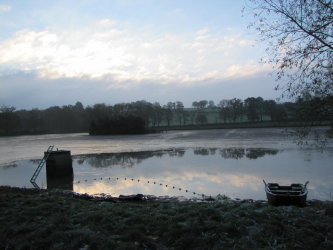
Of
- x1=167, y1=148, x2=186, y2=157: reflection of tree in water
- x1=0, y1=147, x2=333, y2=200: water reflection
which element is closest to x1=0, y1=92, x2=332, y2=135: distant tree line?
x1=167, y1=148, x2=186, y2=157: reflection of tree in water

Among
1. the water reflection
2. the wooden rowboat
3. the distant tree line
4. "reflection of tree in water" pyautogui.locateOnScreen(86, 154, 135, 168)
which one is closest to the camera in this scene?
the wooden rowboat

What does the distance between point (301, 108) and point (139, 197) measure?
664cm

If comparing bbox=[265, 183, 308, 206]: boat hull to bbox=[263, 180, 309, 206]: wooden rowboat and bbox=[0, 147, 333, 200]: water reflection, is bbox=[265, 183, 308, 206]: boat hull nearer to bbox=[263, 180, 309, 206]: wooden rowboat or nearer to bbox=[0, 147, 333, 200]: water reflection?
bbox=[263, 180, 309, 206]: wooden rowboat

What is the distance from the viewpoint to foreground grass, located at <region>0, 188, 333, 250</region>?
4.46 m

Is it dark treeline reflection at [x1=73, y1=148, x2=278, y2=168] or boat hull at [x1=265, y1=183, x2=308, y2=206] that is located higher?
boat hull at [x1=265, y1=183, x2=308, y2=206]

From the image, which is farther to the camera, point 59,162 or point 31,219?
point 59,162

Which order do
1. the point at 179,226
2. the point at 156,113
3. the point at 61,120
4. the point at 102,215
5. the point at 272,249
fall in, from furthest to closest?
1. the point at 156,113
2. the point at 61,120
3. the point at 102,215
4. the point at 179,226
5. the point at 272,249

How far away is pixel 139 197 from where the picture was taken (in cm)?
992

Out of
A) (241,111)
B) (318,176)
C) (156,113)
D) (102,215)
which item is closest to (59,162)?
(102,215)

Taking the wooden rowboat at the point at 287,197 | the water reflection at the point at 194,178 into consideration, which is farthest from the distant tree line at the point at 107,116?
the wooden rowboat at the point at 287,197

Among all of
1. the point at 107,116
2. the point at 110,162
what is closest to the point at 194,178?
the point at 110,162

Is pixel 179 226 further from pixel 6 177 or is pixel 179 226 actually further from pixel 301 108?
pixel 6 177

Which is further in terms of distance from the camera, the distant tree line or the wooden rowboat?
the distant tree line

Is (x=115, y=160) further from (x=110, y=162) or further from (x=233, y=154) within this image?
(x=233, y=154)
